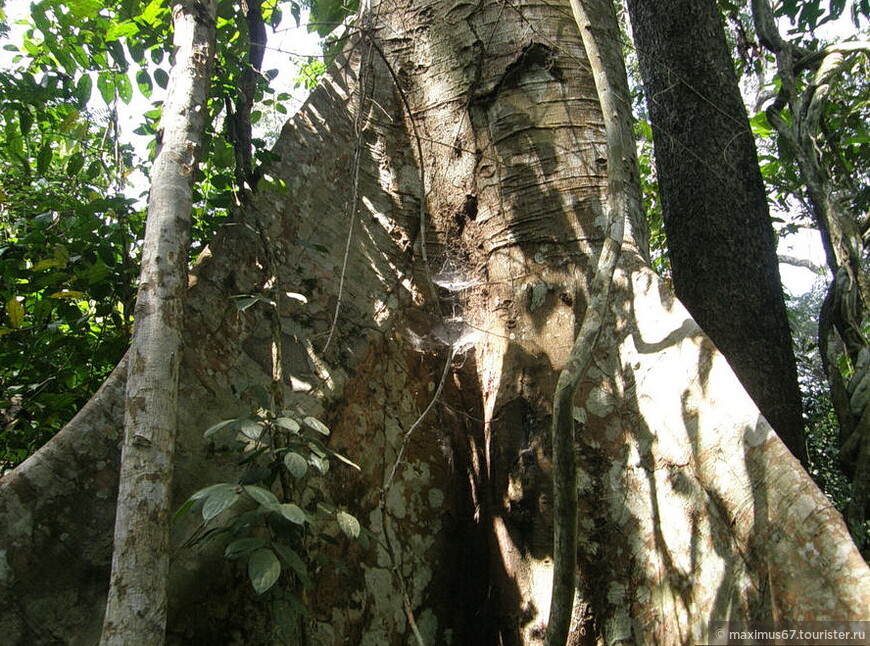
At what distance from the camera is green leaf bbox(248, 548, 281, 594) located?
1.49m

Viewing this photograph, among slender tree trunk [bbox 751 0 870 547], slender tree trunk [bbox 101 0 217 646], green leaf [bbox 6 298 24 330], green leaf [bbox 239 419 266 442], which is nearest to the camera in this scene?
slender tree trunk [bbox 101 0 217 646]

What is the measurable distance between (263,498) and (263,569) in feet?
0.47

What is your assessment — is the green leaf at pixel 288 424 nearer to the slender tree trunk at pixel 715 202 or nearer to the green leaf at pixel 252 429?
the green leaf at pixel 252 429

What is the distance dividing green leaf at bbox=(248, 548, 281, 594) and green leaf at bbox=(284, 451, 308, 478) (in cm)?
17

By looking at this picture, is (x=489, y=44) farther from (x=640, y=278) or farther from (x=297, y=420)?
(x=297, y=420)

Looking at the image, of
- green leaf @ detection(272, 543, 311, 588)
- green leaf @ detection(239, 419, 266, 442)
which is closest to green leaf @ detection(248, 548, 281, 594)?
green leaf @ detection(272, 543, 311, 588)

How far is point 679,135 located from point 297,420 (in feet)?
8.69

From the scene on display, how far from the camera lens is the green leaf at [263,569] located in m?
1.49

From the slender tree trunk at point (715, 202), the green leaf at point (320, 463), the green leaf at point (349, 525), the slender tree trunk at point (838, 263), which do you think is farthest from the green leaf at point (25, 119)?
the slender tree trunk at point (838, 263)

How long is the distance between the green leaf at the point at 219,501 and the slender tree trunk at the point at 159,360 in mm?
132

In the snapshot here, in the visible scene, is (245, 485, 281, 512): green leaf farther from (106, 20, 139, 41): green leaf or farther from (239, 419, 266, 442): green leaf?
(106, 20, 139, 41): green leaf

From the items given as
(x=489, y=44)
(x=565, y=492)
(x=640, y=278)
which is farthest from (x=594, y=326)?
(x=489, y=44)

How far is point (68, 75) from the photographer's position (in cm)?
296

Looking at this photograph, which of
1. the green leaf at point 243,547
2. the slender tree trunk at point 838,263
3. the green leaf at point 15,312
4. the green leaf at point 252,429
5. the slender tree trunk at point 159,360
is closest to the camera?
the slender tree trunk at point 159,360
